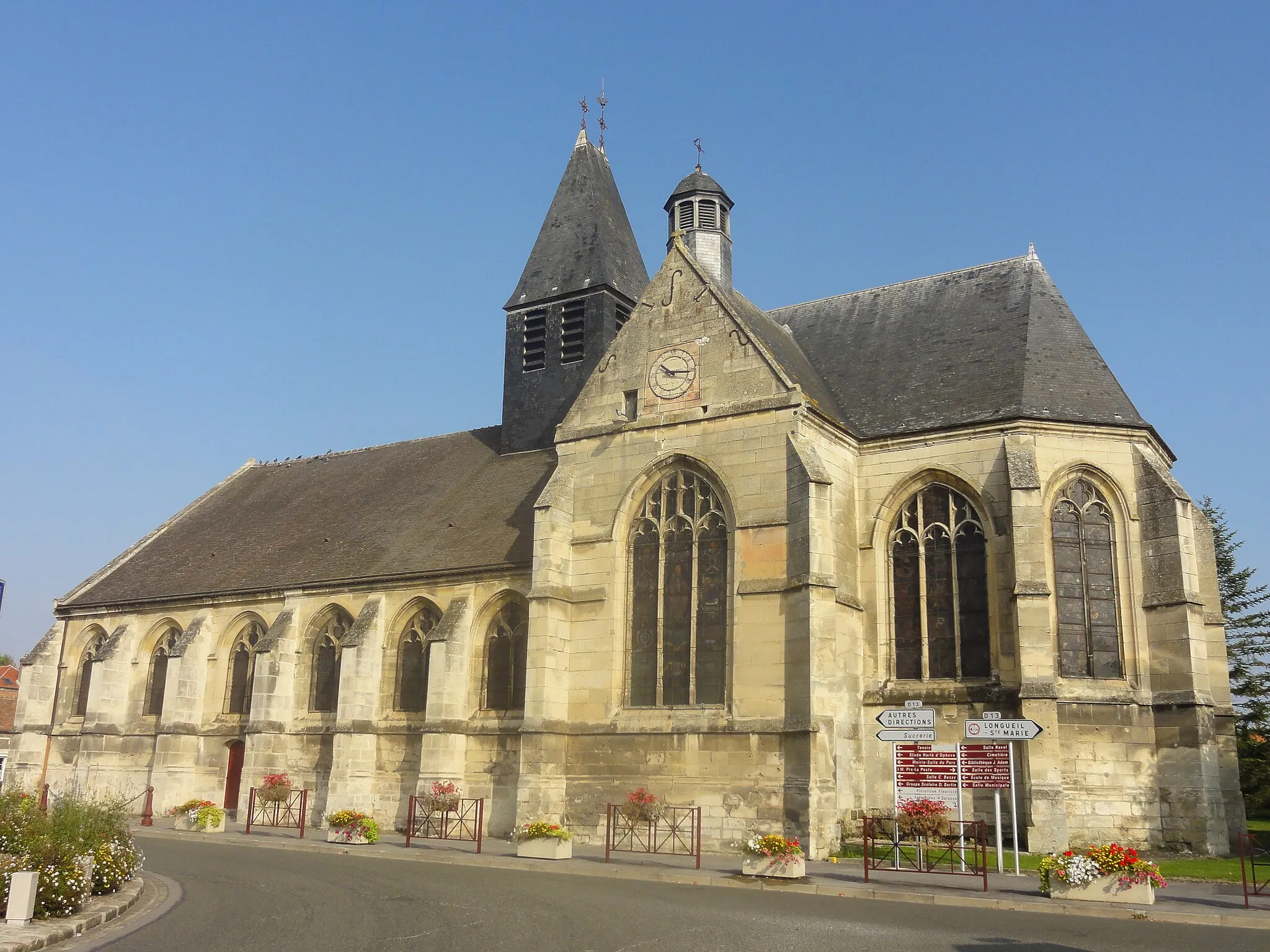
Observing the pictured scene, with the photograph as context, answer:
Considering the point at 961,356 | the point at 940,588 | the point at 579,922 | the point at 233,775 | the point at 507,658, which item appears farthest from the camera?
the point at 233,775

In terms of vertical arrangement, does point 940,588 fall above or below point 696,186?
below

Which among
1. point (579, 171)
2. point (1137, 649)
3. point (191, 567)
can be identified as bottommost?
point (1137, 649)

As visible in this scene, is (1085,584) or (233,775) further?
(233,775)

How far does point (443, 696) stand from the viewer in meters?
23.3

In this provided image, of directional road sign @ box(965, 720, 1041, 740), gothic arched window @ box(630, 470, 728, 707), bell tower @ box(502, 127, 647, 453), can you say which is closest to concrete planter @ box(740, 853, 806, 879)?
directional road sign @ box(965, 720, 1041, 740)

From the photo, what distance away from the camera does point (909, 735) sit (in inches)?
634

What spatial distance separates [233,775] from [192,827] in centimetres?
444

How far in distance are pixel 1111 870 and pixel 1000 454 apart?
356 inches

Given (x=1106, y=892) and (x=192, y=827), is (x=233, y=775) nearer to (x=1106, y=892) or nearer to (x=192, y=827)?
(x=192, y=827)

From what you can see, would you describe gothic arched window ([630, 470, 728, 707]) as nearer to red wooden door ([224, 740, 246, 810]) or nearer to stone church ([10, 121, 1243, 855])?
stone church ([10, 121, 1243, 855])

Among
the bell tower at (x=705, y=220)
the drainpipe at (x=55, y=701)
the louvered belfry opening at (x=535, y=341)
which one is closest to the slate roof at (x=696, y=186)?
the bell tower at (x=705, y=220)

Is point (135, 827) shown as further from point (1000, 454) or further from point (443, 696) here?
point (1000, 454)

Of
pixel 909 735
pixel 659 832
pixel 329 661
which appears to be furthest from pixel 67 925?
pixel 329 661

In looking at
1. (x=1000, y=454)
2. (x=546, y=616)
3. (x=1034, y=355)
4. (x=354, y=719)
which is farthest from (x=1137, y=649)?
(x=354, y=719)
